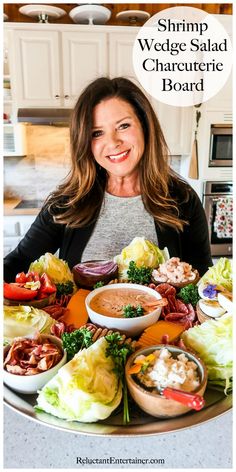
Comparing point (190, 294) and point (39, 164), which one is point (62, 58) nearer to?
point (39, 164)

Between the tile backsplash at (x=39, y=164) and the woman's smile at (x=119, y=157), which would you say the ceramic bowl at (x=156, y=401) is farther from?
the tile backsplash at (x=39, y=164)

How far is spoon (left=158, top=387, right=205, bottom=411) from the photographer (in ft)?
1.92

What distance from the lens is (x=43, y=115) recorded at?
2371 millimetres

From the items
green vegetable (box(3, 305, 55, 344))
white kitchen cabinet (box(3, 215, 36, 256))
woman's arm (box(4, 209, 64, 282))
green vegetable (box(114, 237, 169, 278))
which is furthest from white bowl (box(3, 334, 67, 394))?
white kitchen cabinet (box(3, 215, 36, 256))

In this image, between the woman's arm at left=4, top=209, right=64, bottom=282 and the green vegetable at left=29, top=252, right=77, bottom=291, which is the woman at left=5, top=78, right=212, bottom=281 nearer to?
the woman's arm at left=4, top=209, right=64, bottom=282

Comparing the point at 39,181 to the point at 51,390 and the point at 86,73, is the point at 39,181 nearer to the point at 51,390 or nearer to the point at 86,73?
the point at 86,73

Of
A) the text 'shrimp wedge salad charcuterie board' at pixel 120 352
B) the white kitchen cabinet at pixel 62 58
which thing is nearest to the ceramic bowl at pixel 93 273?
the text 'shrimp wedge salad charcuterie board' at pixel 120 352

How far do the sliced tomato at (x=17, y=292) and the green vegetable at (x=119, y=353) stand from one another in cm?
27

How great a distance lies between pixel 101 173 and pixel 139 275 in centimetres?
65

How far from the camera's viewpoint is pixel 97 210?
5.06 ft

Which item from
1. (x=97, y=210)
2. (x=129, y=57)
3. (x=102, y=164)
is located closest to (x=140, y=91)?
(x=102, y=164)

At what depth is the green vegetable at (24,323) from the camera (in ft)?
2.64

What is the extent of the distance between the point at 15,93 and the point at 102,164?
1257mm

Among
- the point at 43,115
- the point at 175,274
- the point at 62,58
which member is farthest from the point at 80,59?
the point at 175,274
